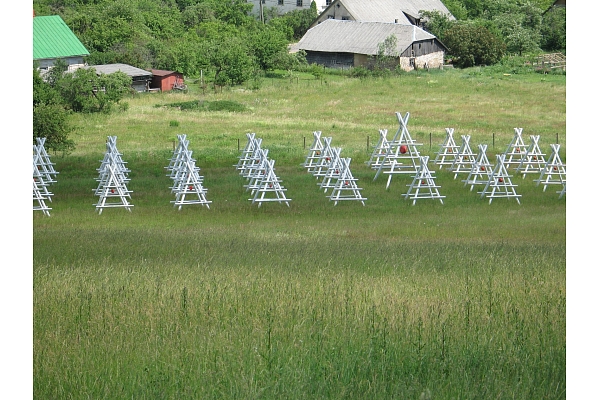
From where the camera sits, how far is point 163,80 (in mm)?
55062

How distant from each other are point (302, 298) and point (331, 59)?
206ft

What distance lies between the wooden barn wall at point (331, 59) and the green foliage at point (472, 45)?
7918 mm

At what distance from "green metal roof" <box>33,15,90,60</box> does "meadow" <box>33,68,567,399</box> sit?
3136 cm

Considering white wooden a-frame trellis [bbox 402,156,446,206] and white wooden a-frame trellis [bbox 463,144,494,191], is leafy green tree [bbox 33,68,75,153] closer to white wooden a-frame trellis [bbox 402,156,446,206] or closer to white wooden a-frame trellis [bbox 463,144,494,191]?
white wooden a-frame trellis [bbox 402,156,446,206]

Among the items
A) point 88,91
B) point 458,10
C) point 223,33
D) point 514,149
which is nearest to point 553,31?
point 458,10

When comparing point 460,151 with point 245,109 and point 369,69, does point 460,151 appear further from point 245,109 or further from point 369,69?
point 369,69

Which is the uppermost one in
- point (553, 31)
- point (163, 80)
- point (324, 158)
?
point (553, 31)

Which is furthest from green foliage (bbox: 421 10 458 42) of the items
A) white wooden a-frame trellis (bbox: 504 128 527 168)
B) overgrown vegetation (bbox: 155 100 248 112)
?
white wooden a-frame trellis (bbox: 504 128 527 168)

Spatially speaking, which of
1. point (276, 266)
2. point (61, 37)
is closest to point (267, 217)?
point (276, 266)

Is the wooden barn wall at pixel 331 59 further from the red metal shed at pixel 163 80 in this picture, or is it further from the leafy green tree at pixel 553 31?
the red metal shed at pixel 163 80

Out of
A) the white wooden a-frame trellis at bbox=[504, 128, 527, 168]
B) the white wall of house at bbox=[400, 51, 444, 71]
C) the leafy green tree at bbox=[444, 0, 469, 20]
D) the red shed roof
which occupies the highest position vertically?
the leafy green tree at bbox=[444, 0, 469, 20]

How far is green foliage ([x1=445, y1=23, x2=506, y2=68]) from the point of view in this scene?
65.9 metres

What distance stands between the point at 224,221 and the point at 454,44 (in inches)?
2025

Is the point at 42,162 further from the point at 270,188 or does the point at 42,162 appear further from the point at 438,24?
the point at 438,24
